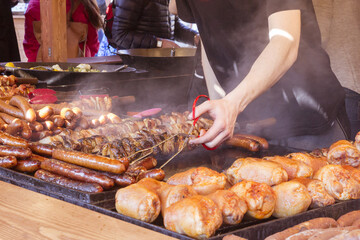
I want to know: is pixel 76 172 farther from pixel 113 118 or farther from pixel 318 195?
pixel 113 118

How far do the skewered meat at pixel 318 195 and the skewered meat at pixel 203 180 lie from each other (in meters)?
0.40

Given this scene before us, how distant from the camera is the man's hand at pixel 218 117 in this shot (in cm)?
215

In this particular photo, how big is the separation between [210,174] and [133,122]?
1.49 m

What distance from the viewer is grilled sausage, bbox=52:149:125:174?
2.04 metres

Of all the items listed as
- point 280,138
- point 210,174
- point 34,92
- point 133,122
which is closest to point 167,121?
point 133,122

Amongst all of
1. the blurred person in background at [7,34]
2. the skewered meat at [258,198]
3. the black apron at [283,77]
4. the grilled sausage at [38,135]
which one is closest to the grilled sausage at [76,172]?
the skewered meat at [258,198]

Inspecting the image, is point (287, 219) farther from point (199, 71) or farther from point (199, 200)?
point (199, 71)

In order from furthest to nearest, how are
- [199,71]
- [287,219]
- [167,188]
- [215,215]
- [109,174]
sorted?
[199,71] < [109,174] < [167,188] < [287,219] < [215,215]

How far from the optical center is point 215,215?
60.7 inches

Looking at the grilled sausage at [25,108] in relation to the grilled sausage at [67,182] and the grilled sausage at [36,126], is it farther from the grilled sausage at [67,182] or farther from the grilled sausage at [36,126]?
the grilled sausage at [67,182]

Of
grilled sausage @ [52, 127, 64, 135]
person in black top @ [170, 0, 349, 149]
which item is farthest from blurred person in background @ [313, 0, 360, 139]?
grilled sausage @ [52, 127, 64, 135]

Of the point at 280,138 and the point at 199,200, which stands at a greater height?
the point at 199,200

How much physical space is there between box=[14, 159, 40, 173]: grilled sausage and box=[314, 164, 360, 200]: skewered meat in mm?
1480

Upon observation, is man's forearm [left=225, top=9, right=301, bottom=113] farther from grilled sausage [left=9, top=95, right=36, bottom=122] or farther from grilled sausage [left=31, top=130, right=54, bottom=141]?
grilled sausage [left=9, top=95, right=36, bottom=122]
